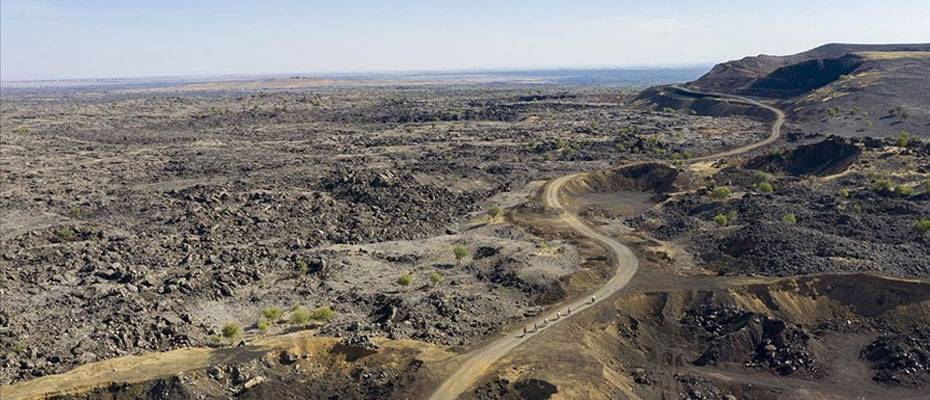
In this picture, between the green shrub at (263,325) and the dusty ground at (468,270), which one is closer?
the dusty ground at (468,270)

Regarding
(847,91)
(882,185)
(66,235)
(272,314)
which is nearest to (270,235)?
(66,235)

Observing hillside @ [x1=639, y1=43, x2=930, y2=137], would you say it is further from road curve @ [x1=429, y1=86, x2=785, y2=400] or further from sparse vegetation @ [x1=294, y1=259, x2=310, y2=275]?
sparse vegetation @ [x1=294, y1=259, x2=310, y2=275]

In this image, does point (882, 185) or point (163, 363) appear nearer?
point (163, 363)

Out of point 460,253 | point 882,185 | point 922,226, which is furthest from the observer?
point 882,185

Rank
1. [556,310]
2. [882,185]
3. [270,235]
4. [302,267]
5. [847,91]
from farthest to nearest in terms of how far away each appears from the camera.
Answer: [847,91] → [882,185] → [270,235] → [302,267] → [556,310]

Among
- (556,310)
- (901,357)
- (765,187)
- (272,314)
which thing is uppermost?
(765,187)

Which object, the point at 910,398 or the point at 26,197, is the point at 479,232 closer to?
the point at 910,398

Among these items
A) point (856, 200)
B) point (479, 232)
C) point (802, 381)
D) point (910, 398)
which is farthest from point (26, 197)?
point (856, 200)

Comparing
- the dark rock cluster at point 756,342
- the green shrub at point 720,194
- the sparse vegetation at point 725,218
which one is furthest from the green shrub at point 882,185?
the dark rock cluster at point 756,342

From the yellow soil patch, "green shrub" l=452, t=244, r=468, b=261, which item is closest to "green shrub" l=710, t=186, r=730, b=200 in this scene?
"green shrub" l=452, t=244, r=468, b=261

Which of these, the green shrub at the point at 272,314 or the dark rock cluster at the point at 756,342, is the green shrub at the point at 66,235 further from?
the dark rock cluster at the point at 756,342

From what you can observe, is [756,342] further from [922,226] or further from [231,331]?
[231,331]
